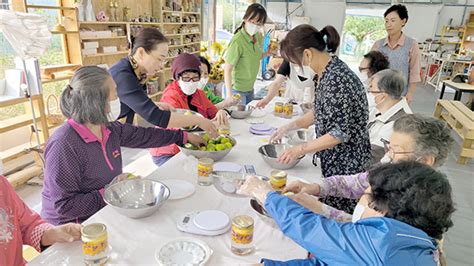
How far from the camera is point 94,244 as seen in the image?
97 cm

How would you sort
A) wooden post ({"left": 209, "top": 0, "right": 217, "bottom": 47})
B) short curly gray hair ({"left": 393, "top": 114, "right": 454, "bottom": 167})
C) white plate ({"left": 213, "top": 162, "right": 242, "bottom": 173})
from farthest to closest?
wooden post ({"left": 209, "top": 0, "right": 217, "bottom": 47}) < white plate ({"left": 213, "top": 162, "right": 242, "bottom": 173}) < short curly gray hair ({"left": 393, "top": 114, "right": 454, "bottom": 167})

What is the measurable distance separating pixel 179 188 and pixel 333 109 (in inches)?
34.4

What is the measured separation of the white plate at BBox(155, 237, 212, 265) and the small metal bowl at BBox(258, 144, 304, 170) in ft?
2.63

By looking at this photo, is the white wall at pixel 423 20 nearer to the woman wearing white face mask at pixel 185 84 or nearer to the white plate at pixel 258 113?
the white plate at pixel 258 113

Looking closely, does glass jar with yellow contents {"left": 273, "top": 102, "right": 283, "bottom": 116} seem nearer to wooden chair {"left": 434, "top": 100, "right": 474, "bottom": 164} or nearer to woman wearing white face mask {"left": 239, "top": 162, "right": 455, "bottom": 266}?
woman wearing white face mask {"left": 239, "top": 162, "right": 455, "bottom": 266}

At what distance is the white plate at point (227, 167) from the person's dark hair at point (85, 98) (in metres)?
Answer: 0.67

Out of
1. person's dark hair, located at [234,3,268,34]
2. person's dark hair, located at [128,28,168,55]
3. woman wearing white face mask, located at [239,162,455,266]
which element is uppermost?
person's dark hair, located at [234,3,268,34]

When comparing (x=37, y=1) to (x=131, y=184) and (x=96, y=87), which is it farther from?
(x=131, y=184)

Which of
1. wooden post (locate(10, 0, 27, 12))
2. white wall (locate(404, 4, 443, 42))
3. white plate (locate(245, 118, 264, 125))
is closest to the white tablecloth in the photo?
white plate (locate(245, 118, 264, 125))

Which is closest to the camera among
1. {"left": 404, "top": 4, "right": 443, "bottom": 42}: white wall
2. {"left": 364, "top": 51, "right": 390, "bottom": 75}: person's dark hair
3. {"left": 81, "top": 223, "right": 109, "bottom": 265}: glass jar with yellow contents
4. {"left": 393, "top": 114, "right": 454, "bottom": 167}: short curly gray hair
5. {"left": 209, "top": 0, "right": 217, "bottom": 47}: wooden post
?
{"left": 81, "top": 223, "right": 109, "bottom": 265}: glass jar with yellow contents

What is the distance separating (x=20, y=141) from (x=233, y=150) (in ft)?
9.81

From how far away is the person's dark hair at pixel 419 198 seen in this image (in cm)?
80

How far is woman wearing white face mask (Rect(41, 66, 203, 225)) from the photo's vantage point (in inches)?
53.1

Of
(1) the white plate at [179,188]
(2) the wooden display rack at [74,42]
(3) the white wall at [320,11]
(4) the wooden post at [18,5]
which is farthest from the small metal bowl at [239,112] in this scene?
(3) the white wall at [320,11]
